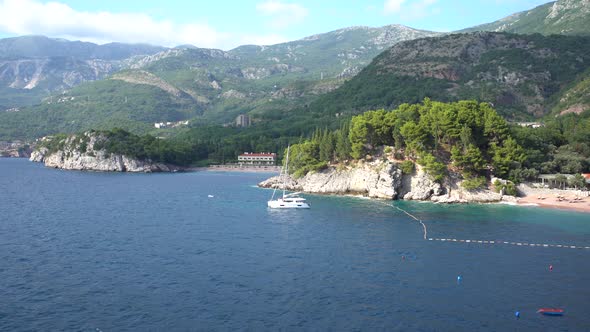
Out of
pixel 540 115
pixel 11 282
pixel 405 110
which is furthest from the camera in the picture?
pixel 540 115

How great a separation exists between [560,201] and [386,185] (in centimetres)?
2959

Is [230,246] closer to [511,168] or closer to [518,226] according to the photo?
[518,226]

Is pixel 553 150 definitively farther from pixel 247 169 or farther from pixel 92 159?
pixel 92 159

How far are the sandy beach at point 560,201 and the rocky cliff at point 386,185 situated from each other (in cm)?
475

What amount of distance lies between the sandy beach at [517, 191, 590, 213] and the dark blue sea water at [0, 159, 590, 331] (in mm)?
8347

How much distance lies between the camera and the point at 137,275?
4672 centimetres

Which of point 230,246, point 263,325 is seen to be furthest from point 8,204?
point 263,325

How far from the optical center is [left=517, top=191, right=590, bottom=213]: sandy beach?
293ft

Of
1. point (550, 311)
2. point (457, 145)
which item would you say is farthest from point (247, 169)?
point (550, 311)

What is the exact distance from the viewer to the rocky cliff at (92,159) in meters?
179

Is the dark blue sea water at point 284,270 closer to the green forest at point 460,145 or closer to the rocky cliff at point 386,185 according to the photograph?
the rocky cliff at point 386,185

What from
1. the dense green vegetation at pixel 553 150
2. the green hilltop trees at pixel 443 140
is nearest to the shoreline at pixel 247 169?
the green hilltop trees at pixel 443 140

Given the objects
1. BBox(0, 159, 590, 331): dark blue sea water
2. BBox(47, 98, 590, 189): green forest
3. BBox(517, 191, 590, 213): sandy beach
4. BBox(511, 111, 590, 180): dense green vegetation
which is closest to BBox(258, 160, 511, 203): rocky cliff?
BBox(47, 98, 590, 189): green forest

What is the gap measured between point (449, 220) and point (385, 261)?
26.6 m
